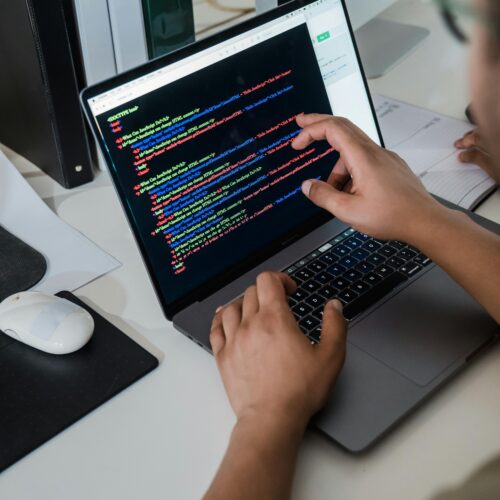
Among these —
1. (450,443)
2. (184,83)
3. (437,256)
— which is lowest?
(450,443)

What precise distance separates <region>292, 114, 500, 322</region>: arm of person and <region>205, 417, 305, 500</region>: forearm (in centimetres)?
25

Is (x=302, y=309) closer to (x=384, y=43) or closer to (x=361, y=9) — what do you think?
(x=361, y=9)

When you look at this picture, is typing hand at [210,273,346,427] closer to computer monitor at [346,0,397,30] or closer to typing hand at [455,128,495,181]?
typing hand at [455,128,495,181]

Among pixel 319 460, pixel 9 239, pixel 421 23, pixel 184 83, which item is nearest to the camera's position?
pixel 319 460

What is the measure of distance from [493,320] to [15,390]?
0.51 meters

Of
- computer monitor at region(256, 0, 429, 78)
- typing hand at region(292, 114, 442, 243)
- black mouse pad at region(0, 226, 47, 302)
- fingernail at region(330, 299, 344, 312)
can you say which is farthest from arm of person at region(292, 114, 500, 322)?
computer monitor at region(256, 0, 429, 78)

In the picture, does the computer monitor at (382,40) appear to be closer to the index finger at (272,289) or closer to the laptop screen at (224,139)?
the laptop screen at (224,139)

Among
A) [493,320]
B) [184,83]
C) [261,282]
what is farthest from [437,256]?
[184,83]

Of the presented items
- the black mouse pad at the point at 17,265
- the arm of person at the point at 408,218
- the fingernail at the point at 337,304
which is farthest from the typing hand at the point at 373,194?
the black mouse pad at the point at 17,265

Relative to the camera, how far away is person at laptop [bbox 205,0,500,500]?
619mm

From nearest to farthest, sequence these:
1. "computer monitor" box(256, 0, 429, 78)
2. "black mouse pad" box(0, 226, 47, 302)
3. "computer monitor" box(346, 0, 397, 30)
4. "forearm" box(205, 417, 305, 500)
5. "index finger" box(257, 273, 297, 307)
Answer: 1. "forearm" box(205, 417, 305, 500)
2. "index finger" box(257, 273, 297, 307)
3. "black mouse pad" box(0, 226, 47, 302)
4. "computer monitor" box(346, 0, 397, 30)
5. "computer monitor" box(256, 0, 429, 78)

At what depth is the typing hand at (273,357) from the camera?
664 mm

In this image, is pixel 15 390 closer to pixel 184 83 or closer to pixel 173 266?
pixel 173 266

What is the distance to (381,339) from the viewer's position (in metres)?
0.76
